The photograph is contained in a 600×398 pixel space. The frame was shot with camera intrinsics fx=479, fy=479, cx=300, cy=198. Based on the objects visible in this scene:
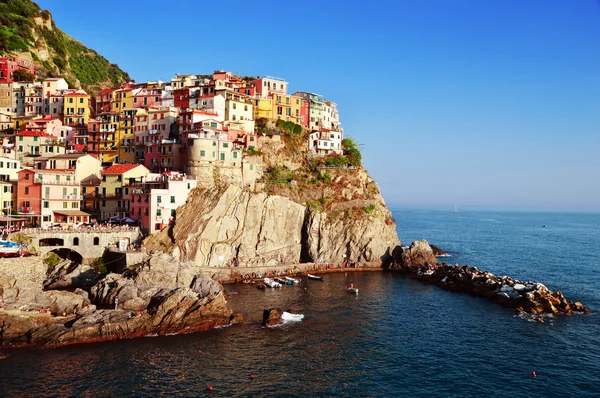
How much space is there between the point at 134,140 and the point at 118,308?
2003 inches

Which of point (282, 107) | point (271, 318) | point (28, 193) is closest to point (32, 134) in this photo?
point (28, 193)

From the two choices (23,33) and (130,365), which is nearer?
(130,365)

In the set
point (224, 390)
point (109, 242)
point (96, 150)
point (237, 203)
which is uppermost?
point (96, 150)

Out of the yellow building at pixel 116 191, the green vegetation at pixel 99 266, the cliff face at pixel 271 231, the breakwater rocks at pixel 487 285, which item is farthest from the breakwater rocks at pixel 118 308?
the breakwater rocks at pixel 487 285

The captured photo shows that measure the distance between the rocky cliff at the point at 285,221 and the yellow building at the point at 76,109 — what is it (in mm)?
42824

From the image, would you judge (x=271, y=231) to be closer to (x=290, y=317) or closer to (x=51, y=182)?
(x=290, y=317)

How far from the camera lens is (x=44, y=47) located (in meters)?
134

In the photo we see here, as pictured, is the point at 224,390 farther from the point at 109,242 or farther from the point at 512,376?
the point at 109,242

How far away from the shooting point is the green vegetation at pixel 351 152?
10857 cm

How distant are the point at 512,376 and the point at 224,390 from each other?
25.2 metres

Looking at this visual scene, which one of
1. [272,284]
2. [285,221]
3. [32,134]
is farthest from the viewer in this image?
[32,134]

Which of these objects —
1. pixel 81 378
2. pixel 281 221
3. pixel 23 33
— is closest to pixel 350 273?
pixel 281 221

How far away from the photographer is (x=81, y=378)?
130 ft

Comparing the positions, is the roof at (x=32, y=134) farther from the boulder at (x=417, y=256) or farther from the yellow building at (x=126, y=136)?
the boulder at (x=417, y=256)
